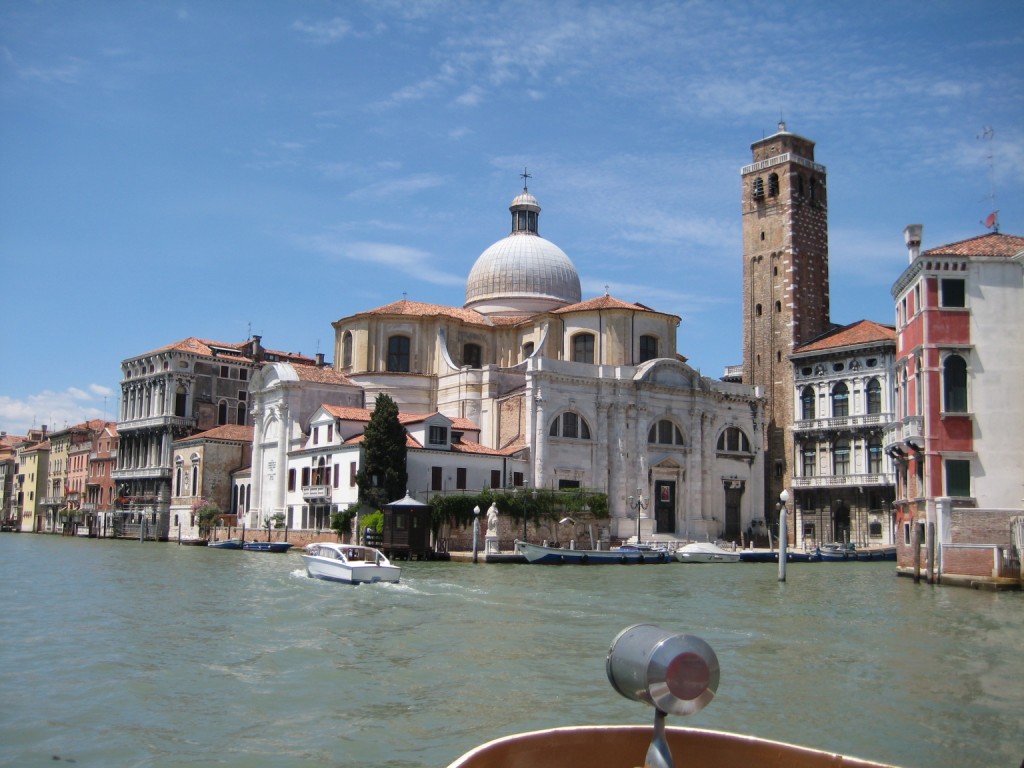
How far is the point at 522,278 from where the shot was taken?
171ft

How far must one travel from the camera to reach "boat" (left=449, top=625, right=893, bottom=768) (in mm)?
4059

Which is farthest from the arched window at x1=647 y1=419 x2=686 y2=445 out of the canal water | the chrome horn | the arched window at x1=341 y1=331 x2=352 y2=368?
the chrome horn

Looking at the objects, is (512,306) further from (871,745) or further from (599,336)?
(871,745)

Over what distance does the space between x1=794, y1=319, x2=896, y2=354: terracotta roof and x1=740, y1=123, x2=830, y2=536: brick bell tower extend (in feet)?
3.01

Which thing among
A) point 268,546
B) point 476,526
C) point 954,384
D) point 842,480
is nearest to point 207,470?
point 268,546

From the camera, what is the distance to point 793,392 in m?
49.3

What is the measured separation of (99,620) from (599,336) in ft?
106

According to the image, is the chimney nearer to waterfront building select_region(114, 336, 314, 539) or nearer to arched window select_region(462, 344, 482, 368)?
arched window select_region(462, 344, 482, 368)

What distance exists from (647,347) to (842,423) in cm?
953

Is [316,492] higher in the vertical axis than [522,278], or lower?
lower

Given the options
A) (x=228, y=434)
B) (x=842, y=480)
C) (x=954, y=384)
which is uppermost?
(x=228, y=434)

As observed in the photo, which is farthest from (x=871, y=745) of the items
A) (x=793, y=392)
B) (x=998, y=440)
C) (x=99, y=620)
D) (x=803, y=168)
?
(x=803, y=168)

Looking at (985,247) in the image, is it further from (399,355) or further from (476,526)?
(399,355)

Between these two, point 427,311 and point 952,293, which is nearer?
point 952,293
